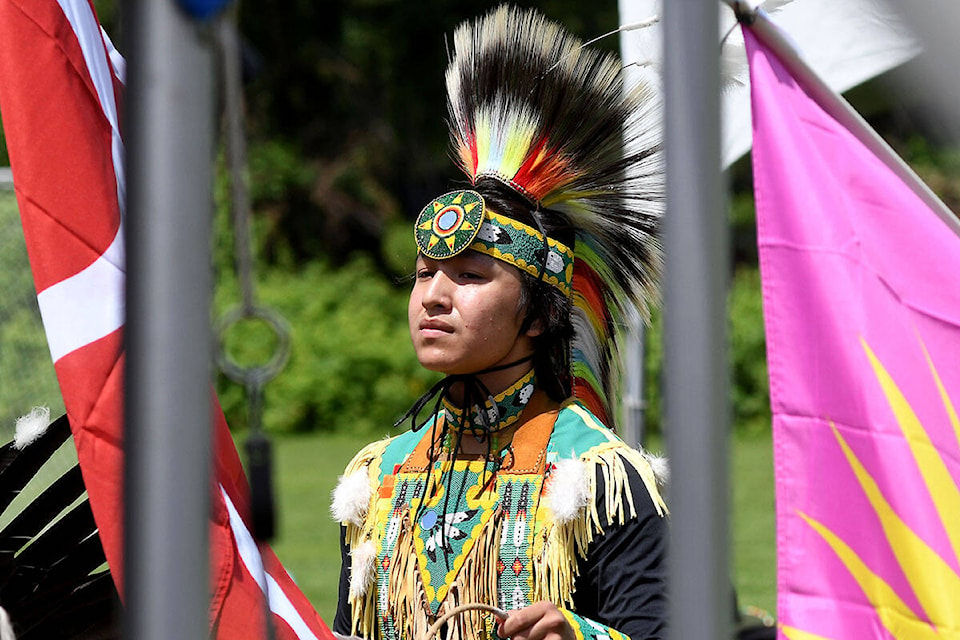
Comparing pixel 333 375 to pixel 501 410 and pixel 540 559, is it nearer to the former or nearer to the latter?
pixel 501 410

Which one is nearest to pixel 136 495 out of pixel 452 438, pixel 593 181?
pixel 452 438

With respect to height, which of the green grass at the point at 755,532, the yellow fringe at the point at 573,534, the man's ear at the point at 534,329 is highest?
the man's ear at the point at 534,329

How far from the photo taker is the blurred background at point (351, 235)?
10898 millimetres

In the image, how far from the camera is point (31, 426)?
2.27 metres

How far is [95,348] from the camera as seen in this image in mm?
1771

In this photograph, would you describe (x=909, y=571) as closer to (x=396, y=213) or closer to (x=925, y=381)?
(x=925, y=381)

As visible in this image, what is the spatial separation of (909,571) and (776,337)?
343 mm

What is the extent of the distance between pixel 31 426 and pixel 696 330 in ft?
4.96

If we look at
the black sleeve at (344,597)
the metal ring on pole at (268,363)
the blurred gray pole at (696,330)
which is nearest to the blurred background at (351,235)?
the black sleeve at (344,597)

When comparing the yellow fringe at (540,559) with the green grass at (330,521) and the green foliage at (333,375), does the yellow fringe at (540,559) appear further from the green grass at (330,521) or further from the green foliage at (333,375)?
the green foliage at (333,375)

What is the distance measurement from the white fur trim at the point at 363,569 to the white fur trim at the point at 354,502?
73 millimetres

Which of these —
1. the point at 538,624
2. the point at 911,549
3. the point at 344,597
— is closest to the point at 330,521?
the point at 344,597

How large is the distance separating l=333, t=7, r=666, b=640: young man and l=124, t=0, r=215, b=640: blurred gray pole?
0.93 metres

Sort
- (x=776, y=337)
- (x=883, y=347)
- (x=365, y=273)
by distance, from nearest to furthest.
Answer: (x=776, y=337), (x=883, y=347), (x=365, y=273)
